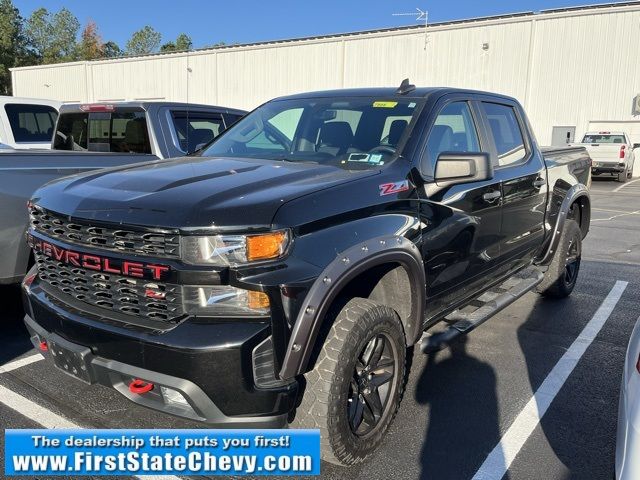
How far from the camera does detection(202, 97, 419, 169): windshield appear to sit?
3.32 metres

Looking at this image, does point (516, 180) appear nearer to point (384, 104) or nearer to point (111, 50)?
point (384, 104)

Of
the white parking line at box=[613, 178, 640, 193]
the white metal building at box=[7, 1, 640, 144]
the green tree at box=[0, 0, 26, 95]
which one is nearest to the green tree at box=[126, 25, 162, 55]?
the green tree at box=[0, 0, 26, 95]

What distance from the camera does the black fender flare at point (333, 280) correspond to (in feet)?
7.67

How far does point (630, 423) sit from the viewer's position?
6.14 ft

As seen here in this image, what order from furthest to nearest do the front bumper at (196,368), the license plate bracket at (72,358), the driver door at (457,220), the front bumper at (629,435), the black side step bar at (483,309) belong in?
1. the black side step bar at (483,309)
2. the driver door at (457,220)
3. the license plate bracket at (72,358)
4. the front bumper at (196,368)
5. the front bumper at (629,435)

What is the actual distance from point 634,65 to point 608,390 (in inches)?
895

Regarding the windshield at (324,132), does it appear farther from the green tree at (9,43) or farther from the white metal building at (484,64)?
the green tree at (9,43)

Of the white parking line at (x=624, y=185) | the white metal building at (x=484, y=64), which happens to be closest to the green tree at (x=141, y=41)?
the white metal building at (x=484, y=64)

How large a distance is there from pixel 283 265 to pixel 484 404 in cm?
188

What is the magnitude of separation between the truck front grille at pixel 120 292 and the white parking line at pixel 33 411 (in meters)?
0.82

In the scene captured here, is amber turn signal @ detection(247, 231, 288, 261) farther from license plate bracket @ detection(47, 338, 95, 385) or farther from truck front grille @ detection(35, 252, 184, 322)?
license plate bracket @ detection(47, 338, 95, 385)

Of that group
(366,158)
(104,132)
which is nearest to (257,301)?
(366,158)

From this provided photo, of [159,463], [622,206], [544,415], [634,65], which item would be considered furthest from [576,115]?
[159,463]

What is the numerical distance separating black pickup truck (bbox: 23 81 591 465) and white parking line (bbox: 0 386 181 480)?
54cm
